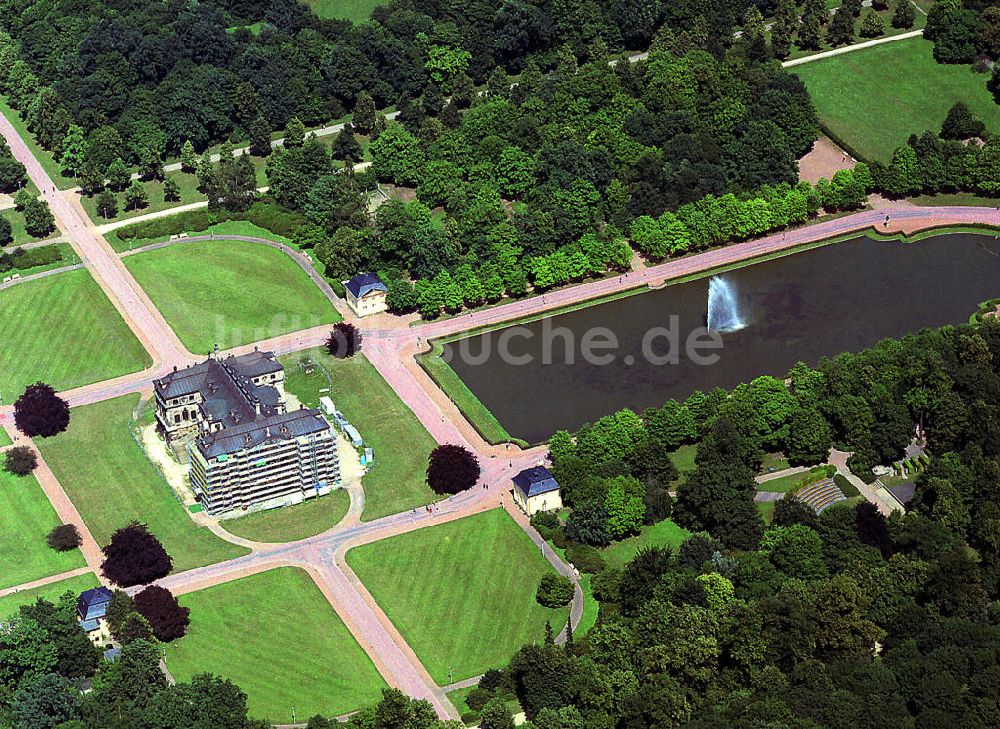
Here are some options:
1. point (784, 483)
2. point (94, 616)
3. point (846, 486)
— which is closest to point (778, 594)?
point (784, 483)

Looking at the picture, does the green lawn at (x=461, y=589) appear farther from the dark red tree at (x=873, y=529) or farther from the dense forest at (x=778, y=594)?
the dark red tree at (x=873, y=529)

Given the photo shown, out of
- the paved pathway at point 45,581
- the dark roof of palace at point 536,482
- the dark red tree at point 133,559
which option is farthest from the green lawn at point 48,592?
the dark roof of palace at point 536,482

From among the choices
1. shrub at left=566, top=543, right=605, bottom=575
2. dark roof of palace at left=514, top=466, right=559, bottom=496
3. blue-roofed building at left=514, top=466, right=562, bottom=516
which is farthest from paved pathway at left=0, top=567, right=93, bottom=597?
shrub at left=566, top=543, right=605, bottom=575

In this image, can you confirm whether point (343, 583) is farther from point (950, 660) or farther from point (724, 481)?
point (950, 660)

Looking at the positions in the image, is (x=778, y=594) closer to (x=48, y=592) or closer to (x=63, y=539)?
(x=48, y=592)

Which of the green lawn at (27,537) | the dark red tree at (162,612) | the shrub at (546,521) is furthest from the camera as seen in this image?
the shrub at (546,521)

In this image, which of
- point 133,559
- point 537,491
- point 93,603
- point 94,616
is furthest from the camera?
point 537,491
